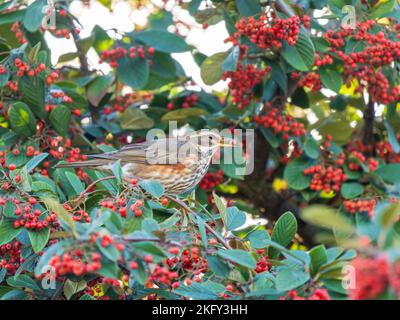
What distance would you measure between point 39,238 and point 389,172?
2808mm

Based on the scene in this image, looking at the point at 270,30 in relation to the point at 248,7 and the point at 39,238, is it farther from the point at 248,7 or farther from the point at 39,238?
the point at 39,238

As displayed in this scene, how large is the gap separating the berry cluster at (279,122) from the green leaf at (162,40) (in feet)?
2.54

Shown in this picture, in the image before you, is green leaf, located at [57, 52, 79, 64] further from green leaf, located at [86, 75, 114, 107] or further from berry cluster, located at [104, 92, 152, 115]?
berry cluster, located at [104, 92, 152, 115]

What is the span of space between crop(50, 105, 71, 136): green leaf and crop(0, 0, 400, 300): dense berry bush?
0.03 ft

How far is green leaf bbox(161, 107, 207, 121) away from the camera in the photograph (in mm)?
5660

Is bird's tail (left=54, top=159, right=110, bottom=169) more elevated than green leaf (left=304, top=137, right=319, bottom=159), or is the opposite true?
bird's tail (left=54, top=159, right=110, bottom=169)

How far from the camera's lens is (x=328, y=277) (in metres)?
3.09

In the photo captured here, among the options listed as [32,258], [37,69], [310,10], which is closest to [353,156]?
[310,10]

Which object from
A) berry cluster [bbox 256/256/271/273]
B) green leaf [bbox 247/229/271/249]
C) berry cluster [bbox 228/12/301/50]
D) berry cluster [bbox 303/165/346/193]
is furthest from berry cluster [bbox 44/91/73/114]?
berry cluster [bbox 256/256/271/273]

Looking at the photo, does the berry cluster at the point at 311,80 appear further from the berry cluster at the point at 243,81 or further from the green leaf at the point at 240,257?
the green leaf at the point at 240,257

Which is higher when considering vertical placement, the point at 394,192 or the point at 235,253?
the point at 235,253

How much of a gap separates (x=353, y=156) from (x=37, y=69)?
2.30 metres

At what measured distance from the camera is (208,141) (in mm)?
5645

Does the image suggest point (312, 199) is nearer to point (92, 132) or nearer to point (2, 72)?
point (92, 132)
